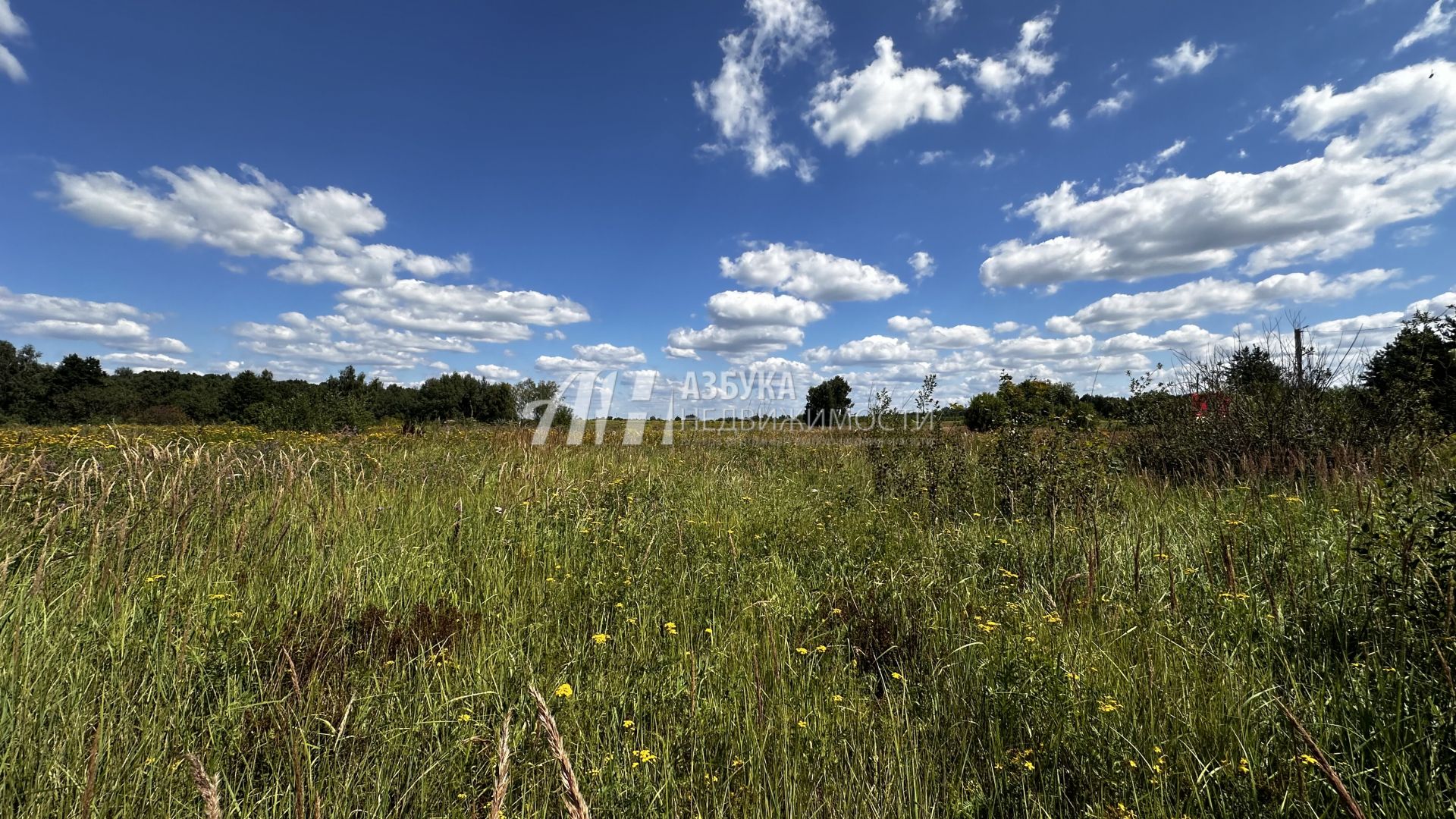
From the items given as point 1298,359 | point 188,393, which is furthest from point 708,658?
point 188,393

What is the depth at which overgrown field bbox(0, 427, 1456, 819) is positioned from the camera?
65.5 inches

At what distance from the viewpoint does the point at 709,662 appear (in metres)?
2.47

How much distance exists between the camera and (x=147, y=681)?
1977 mm

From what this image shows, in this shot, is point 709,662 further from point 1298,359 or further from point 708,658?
point 1298,359

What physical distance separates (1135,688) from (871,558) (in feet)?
6.12

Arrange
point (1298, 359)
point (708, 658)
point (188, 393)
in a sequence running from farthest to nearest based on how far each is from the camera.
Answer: point (188, 393), point (1298, 359), point (708, 658)

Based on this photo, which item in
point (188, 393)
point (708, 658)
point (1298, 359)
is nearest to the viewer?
point (708, 658)

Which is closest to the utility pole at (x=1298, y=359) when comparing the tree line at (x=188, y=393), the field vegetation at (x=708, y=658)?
the field vegetation at (x=708, y=658)

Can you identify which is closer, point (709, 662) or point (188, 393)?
point (709, 662)

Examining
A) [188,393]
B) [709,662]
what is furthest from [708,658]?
[188,393]

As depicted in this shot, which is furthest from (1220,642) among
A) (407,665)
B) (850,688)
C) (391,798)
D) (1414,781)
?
(407,665)

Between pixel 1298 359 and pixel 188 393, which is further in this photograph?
pixel 188 393

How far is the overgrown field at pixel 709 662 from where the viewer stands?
1.66 m

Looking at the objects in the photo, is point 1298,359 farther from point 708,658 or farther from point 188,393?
point 188,393
